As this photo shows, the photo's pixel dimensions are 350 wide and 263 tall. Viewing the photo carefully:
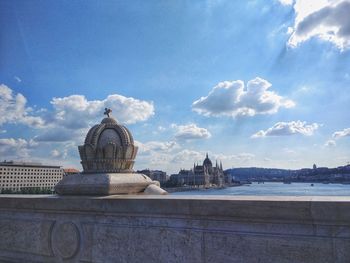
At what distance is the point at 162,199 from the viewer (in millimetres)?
3764

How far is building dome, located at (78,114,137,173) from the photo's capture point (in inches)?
224

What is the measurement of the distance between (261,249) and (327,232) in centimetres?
63

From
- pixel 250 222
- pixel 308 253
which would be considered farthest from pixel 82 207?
pixel 308 253

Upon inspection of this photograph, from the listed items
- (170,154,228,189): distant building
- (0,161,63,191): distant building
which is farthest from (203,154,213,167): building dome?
(0,161,63,191): distant building

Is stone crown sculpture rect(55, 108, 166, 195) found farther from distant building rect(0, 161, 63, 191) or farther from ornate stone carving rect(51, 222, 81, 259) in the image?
distant building rect(0, 161, 63, 191)

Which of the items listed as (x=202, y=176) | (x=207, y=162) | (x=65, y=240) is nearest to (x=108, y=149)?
(x=65, y=240)

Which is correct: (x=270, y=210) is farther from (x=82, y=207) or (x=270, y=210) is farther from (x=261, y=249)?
(x=82, y=207)

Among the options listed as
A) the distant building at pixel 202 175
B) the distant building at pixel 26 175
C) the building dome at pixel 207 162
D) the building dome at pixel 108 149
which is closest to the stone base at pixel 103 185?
the building dome at pixel 108 149

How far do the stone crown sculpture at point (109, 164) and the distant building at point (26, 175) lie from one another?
98.3 meters

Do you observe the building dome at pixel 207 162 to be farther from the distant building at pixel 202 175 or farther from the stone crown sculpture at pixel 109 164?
the stone crown sculpture at pixel 109 164

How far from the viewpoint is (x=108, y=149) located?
573 cm

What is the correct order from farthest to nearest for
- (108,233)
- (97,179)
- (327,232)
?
1. (97,179)
2. (108,233)
3. (327,232)

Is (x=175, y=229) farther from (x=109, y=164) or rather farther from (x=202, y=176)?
(x=202, y=176)

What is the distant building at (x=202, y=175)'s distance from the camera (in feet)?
528
